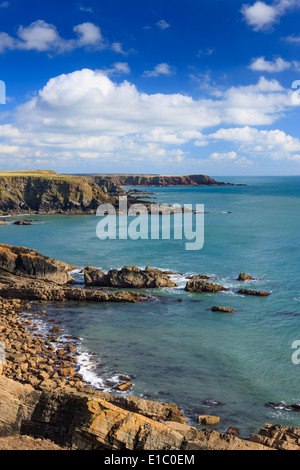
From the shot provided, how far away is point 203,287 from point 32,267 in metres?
19.1

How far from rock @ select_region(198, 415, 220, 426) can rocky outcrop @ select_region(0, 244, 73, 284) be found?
2767 centimetres

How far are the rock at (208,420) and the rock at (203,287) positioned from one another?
22.1 meters

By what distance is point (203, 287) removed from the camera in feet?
131

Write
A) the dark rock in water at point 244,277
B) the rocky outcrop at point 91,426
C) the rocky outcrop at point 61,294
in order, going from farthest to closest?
1. the dark rock in water at point 244,277
2. the rocky outcrop at point 61,294
3. the rocky outcrop at point 91,426

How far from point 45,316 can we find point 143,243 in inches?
1418

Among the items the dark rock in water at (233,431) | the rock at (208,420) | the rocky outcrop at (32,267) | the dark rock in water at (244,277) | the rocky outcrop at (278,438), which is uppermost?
the rocky outcrop at (32,267)

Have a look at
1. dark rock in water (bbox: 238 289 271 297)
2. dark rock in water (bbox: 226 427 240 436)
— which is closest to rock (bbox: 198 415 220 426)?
dark rock in water (bbox: 226 427 240 436)

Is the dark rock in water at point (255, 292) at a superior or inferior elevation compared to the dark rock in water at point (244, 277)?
inferior

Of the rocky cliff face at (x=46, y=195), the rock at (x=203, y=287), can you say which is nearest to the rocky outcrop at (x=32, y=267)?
the rock at (x=203, y=287)

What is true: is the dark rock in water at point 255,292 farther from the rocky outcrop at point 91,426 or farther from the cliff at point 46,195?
the cliff at point 46,195

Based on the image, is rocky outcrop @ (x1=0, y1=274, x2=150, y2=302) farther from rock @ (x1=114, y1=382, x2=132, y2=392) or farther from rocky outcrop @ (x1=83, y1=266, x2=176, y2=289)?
rock @ (x1=114, y1=382, x2=132, y2=392)

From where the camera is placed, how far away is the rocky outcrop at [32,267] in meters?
42.7
